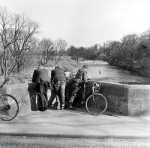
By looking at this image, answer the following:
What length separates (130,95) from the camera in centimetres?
630

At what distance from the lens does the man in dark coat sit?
6746 mm

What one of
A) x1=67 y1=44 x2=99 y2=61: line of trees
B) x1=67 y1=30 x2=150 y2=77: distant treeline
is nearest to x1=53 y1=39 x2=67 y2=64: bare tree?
x1=67 y1=44 x2=99 y2=61: line of trees

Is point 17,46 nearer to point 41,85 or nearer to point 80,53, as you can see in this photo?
point 41,85

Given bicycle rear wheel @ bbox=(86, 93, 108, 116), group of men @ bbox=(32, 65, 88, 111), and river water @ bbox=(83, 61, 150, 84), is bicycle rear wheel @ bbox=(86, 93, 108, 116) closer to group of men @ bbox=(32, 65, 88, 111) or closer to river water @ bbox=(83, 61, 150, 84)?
group of men @ bbox=(32, 65, 88, 111)

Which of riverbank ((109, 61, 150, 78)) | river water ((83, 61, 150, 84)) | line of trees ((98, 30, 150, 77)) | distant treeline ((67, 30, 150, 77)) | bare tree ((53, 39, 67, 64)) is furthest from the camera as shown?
bare tree ((53, 39, 67, 64))

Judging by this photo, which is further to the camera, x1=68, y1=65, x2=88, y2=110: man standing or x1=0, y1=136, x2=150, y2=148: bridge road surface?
x1=68, y1=65, x2=88, y2=110: man standing

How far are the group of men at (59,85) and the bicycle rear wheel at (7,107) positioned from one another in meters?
0.96

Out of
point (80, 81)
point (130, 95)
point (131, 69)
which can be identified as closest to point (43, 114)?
point (80, 81)

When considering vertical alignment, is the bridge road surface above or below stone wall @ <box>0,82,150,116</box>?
below

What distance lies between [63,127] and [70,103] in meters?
1.92

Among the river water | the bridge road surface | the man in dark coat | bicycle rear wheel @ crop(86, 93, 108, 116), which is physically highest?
the man in dark coat

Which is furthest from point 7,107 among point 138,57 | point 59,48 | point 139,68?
point 59,48

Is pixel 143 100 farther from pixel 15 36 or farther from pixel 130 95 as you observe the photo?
pixel 15 36

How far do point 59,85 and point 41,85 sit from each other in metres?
0.58
